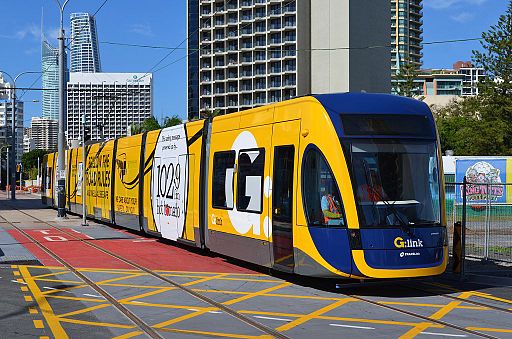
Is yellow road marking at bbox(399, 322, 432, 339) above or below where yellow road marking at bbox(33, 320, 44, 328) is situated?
below

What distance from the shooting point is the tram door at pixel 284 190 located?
12484mm

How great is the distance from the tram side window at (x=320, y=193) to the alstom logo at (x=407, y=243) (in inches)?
34.8

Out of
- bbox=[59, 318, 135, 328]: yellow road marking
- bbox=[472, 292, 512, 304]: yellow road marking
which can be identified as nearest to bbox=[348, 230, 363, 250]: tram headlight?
bbox=[472, 292, 512, 304]: yellow road marking

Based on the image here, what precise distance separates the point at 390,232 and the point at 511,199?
16.6m

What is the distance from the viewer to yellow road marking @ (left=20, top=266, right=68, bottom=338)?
8.96 m

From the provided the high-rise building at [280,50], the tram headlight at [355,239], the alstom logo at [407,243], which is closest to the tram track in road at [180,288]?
the tram headlight at [355,239]

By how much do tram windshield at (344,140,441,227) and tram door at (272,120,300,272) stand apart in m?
1.25

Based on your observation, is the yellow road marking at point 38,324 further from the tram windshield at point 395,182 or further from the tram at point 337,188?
the tram windshield at point 395,182

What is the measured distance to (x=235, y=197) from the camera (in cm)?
1481

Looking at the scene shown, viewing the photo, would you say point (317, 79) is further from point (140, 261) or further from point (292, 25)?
point (140, 261)

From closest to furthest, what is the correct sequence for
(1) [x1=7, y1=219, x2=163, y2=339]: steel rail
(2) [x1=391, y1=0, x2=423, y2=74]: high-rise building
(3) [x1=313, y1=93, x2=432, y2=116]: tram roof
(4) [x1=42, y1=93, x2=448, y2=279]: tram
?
(1) [x1=7, y1=219, x2=163, y2=339]: steel rail < (4) [x1=42, y1=93, x2=448, y2=279]: tram < (3) [x1=313, y1=93, x2=432, y2=116]: tram roof < (2) [x1=391, y1=0, x2=423, y2=74]: high-rise building

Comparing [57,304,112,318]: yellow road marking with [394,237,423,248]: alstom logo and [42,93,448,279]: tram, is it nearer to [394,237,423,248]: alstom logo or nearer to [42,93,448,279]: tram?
[42,93,448,279]: tram

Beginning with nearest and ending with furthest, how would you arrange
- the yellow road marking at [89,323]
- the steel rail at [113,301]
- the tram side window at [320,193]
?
the steel rail at [113,301], the yellow road marking at [89,323], the tram side window at [320,193]

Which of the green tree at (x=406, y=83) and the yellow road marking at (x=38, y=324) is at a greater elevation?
the green tree at (x=406, y=83)
